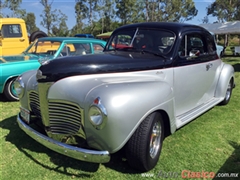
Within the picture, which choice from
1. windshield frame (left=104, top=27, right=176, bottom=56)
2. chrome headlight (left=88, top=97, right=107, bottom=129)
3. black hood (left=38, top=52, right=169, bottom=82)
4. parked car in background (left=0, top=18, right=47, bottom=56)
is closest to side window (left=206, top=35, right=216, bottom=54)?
windshield frame (left=104, top=27, right=176, bottom=56)

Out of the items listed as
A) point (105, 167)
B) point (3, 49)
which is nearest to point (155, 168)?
point (105, 167)

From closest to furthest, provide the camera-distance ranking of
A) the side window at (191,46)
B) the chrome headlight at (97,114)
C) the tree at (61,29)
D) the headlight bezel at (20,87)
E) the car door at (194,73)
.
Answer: the chrome headlight at (97,114)
the headlight bezel at (20,87)
the car door at (194,73)
the side window at (191,46)
the tree at (61,29)

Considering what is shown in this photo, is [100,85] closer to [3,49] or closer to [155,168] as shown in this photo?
[155,168]

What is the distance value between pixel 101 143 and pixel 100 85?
615 millimetres

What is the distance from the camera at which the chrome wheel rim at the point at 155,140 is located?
2.93m

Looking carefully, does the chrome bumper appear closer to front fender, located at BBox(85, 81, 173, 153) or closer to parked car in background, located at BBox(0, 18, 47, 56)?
front fender, located at BBox(85, 81, 173, 153)

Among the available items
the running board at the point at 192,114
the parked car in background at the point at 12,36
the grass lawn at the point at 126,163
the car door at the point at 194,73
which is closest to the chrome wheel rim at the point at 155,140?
the grass lawn at the point at 126,163

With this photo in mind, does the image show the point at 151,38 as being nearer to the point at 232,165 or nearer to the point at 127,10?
the point at 232,165

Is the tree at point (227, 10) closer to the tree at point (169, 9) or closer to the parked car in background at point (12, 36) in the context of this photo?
the tree at point (169, 9)

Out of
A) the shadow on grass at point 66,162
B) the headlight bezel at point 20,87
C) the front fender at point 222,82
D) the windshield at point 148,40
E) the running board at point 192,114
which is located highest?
the windshield at point 148,40

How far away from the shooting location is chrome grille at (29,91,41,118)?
10.1 feet

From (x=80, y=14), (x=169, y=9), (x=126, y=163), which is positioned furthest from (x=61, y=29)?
(x=126, y=163)

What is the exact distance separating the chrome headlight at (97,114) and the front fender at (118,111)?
4cm

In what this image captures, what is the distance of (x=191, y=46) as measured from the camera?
13.5 feet
